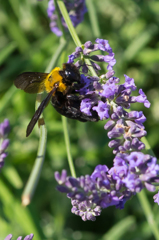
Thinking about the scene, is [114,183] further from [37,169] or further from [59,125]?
[59,125]

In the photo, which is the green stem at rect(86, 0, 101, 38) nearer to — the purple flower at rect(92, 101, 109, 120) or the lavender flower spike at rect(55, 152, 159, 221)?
the purple flower at rect(92, 101, 109, 120)

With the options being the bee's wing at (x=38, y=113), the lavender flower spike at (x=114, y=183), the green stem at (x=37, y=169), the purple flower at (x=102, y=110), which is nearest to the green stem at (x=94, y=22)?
the green stem at (x=37, y=169)

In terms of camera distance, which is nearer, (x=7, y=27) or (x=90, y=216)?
(x=90, y=216)

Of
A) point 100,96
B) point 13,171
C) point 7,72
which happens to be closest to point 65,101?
point 100,96

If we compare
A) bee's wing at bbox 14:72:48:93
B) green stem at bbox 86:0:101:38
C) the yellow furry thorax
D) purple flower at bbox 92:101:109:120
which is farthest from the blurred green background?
purple flower at bbox 92:101:109:120

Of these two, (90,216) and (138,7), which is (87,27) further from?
(90,216)
